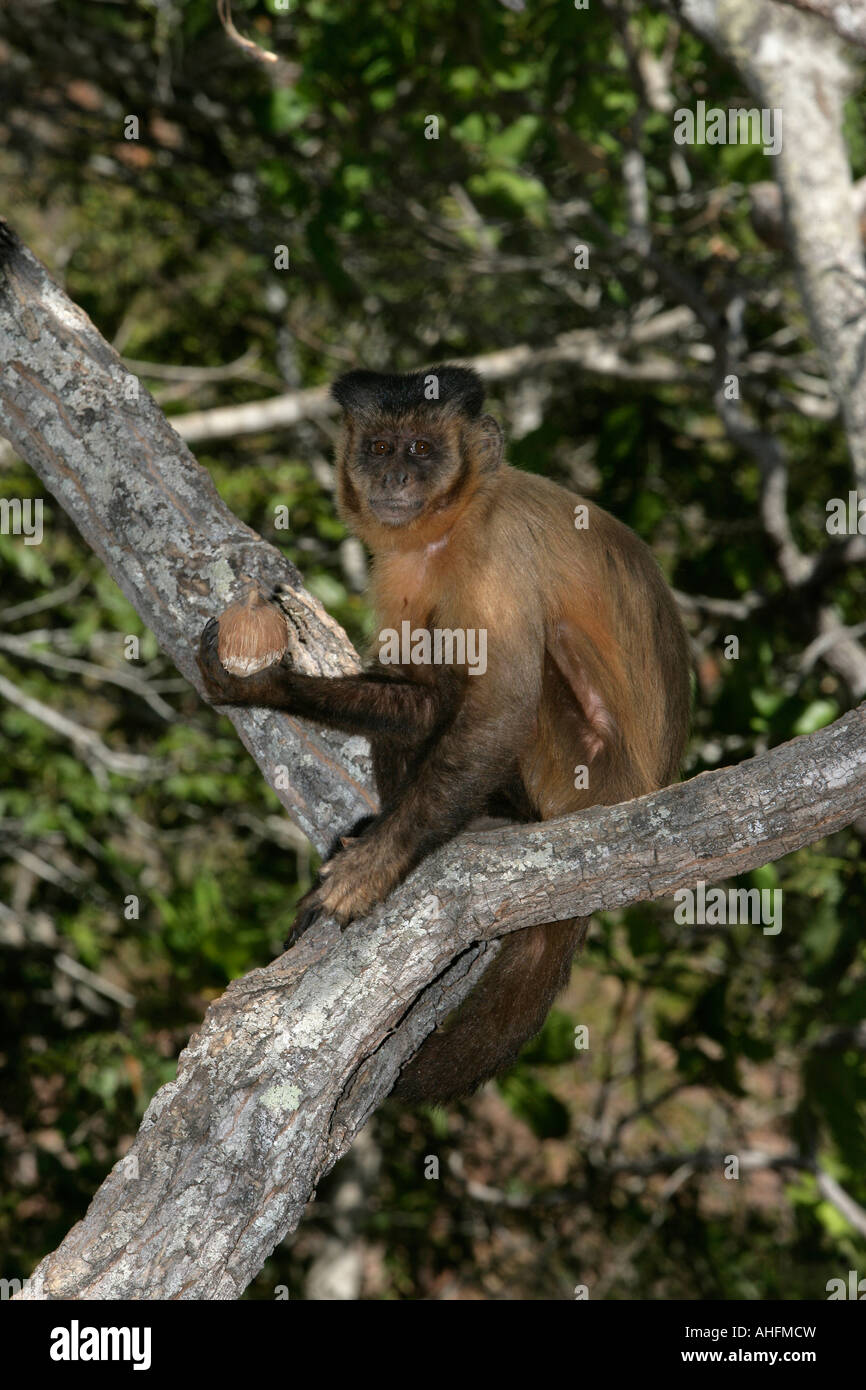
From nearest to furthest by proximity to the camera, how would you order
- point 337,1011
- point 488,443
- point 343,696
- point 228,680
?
point 337,1011
point 228,680
point 343,696
point 488,443

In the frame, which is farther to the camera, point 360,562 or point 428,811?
point 360,562

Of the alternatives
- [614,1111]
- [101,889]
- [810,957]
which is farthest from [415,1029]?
[614,1111]

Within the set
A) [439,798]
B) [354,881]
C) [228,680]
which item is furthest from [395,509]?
[354,881]

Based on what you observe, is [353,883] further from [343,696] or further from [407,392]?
[407,392]

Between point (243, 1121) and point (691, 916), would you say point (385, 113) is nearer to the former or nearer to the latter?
point (691, 916)

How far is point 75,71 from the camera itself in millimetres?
9180

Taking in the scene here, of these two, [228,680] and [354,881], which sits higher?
[228,680]

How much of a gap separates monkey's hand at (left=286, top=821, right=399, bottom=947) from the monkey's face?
1.23 metres

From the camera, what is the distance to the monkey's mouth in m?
4.61

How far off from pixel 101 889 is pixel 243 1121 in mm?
5053

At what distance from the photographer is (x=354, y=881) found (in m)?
3.96

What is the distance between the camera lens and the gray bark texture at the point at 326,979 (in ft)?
10.9

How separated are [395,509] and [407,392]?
50 centimetres

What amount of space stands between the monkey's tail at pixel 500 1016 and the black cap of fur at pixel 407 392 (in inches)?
75.9
